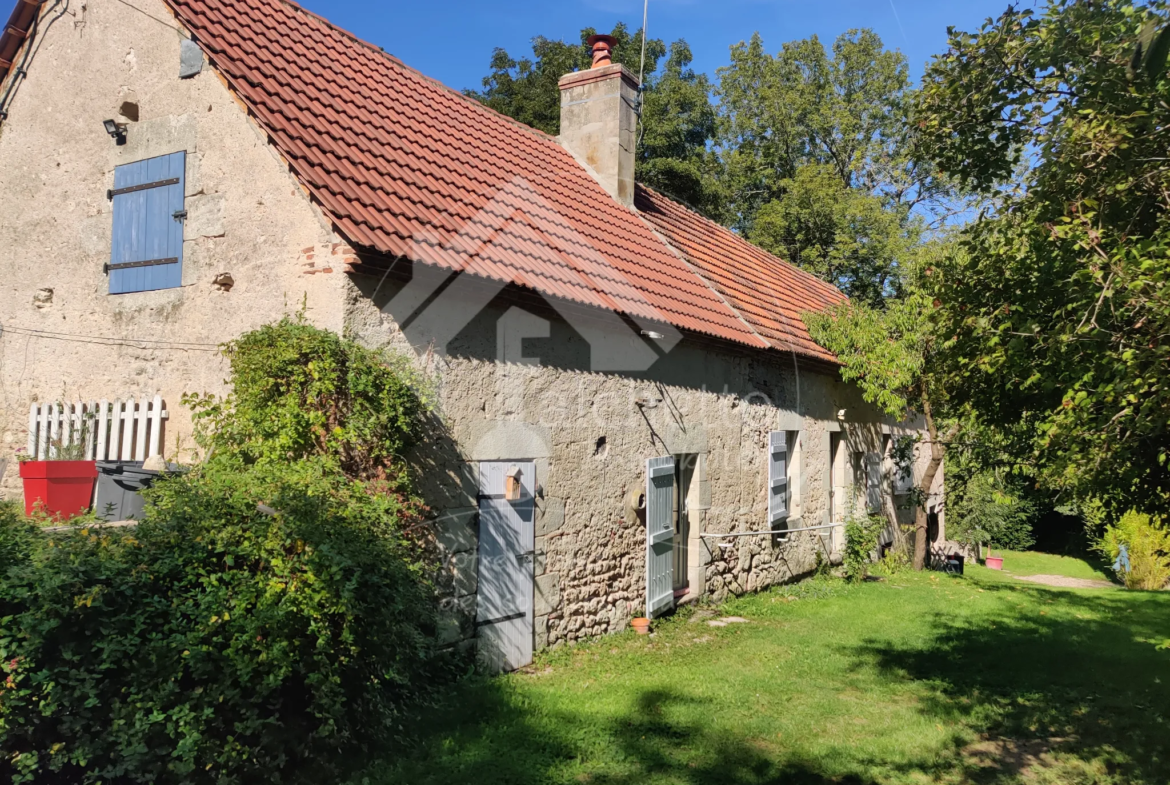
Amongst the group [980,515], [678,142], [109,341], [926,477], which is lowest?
[980,515]

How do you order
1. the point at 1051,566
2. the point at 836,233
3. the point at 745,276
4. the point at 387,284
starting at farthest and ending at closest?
the point at 836,233
the point at 1051,566
the point at 745,276
the point at 387,284

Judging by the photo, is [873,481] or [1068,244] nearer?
[1068,244]

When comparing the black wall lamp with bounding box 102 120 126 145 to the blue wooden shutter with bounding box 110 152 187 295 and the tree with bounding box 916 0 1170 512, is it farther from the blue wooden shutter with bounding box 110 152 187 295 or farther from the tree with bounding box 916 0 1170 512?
the tree with bounding box 916 0 1170 512

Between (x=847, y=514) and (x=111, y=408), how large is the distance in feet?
33.8

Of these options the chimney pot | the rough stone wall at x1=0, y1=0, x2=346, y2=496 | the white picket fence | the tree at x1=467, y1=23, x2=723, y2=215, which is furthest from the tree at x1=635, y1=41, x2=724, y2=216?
the white picket fence

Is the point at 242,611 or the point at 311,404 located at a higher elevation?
the point at 311,404

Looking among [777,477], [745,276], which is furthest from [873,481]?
[745,276]

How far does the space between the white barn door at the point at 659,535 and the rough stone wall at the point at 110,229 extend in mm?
4053

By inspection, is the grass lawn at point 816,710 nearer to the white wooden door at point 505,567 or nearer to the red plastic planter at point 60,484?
the white wooden door at point 505,567

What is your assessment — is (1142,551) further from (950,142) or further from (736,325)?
(950,142)

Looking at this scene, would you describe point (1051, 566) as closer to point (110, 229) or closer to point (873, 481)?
point (873, 481)

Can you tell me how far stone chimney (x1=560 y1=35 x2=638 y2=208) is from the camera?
34.8 ft

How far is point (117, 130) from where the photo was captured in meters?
6.77

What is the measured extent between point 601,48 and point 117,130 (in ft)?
21.3
